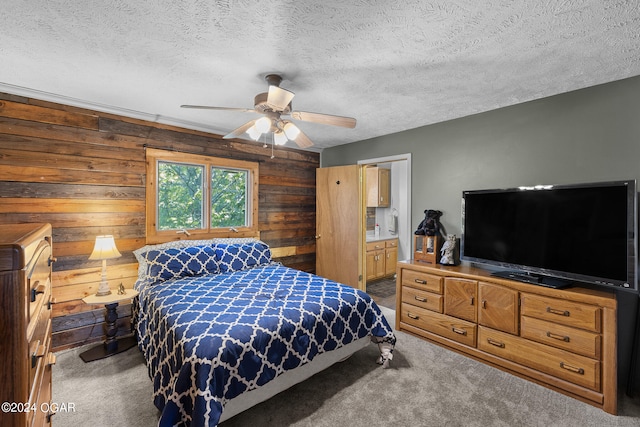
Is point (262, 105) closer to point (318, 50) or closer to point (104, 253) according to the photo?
point (318, 50)

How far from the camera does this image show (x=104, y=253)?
269 centimetres

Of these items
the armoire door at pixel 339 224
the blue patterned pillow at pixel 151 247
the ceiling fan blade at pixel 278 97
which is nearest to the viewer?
the ceiling fan blade at pixel 278 97

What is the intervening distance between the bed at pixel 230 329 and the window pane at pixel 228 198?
76 cm

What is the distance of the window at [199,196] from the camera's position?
3.33 m

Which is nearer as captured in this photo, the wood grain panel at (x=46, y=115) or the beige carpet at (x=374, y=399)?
the beige carpet at (x=374, y=399)

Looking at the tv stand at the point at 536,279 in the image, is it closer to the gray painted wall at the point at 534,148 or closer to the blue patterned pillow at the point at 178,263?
the gray painted wall at the point at 534,148

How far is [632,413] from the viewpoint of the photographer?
6.52ft

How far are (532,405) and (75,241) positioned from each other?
4132 mm

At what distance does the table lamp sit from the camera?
8.75 feet

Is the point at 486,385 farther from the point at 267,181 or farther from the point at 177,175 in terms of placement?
the point at 177,175

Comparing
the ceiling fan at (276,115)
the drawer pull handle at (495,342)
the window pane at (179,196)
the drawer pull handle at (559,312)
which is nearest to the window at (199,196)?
the window pane at (179,196)

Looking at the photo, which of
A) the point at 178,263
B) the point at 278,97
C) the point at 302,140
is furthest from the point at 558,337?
the point at 178,263

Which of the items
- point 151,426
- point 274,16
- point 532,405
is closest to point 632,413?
point 532,405

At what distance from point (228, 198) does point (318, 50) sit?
2.59m
